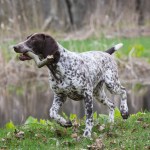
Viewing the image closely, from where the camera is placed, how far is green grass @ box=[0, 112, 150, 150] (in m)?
8.47

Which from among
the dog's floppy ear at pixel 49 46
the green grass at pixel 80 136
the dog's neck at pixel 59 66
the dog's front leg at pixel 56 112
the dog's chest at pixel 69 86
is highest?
the dog's floppy ear at pixel 49 46

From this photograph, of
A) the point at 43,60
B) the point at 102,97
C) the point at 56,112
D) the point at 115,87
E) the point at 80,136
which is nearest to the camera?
the point at 43,60

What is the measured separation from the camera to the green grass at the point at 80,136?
8469 millimetres

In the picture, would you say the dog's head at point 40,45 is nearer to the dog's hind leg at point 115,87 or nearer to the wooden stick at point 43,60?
the wooden stick at point 43,60

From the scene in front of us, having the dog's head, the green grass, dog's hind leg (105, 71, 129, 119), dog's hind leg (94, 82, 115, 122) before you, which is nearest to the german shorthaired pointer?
the dog's head

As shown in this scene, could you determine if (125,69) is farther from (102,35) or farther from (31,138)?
(31,138)

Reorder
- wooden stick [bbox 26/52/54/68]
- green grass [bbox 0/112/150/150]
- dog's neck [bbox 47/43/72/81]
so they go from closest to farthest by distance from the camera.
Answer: green grass [bbox 0/112/150/150] → wooden stick [bbox 26/52/54/68] → dog's neck [bbox 47/43/72/81]

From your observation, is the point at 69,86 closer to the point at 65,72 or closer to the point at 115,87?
the point at 65,72

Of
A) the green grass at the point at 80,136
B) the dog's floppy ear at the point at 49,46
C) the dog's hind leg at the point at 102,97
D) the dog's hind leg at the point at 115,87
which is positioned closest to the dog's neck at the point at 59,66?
the dog's floppy ear at the point at 49,46

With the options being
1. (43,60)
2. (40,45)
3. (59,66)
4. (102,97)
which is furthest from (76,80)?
(102,97)

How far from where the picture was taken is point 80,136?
902 cm

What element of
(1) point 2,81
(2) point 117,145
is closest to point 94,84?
(2) point 117,145

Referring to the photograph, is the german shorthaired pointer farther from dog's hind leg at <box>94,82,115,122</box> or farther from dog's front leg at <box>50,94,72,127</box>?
dog's hind leg at <box>94,82,115,122</box>

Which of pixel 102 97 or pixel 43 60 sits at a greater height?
pixel 43 60
